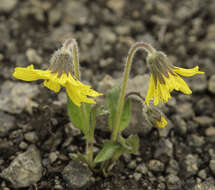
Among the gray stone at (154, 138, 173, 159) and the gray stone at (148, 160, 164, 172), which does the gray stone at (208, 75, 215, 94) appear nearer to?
the gray stone at (154, 138, 173, 159)

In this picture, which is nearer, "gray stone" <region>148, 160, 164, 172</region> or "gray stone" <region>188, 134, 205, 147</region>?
"gray stone" <region>148, 160, 164, 172</region>

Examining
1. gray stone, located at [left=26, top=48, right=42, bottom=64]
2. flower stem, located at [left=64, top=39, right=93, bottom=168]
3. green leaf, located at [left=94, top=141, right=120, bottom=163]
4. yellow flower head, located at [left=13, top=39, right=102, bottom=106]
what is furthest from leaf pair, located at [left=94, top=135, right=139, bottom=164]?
gray stone, located at [left=26, top=48, right=42, bottom=64]

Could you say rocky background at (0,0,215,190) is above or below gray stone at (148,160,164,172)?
above

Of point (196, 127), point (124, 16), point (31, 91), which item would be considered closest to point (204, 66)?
point (196, 127)

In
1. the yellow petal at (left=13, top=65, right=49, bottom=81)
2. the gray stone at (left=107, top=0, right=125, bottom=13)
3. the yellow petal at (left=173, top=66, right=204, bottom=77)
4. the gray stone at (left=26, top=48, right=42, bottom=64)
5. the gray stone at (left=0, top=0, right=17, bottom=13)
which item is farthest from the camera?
the gray stone at (left=107, top=0, right=125, bottom=13)

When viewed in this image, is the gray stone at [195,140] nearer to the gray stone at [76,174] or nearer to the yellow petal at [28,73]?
the gray stone at [76,174]

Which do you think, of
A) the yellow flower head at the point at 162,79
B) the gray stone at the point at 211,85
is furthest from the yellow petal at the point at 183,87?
the gray stone at the point at 211,85
